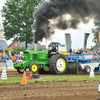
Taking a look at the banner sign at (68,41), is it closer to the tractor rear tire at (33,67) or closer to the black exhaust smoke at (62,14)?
the black exhaust smoke at (62,14)

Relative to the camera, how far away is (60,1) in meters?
16.7

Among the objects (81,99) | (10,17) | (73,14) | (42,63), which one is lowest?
(81,99)

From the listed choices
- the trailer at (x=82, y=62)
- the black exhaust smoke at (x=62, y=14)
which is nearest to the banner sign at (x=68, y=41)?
the black exhaust smoke at (x=62, y=14)

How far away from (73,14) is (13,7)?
23946 millimetres

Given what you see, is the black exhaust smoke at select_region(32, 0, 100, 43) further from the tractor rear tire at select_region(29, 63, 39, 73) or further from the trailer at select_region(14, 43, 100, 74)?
the tractor rear tire at select_region(29, 63, 39, 73)

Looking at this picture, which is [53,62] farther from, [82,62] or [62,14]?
[62,14]

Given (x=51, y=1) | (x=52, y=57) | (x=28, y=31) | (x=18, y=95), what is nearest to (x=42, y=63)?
(x=52, y=57)

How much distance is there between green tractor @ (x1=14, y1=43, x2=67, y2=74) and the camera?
13.8 metres

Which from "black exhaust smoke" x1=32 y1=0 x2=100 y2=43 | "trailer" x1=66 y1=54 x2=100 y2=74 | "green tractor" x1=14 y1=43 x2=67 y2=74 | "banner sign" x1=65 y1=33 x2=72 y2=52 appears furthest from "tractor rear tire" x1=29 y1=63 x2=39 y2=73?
"banner sign" x1=65 y1=33 x2=72 y2=52

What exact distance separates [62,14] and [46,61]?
4242 millimetres

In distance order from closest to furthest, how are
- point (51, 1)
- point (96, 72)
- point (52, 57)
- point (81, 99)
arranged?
point (81, 99), point (52, 57), point (96, 72), point (51, 1)

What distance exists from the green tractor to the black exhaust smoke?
4.04ft

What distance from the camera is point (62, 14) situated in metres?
16.7

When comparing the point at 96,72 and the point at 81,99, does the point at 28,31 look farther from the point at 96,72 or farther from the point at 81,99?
the point at 81,99
